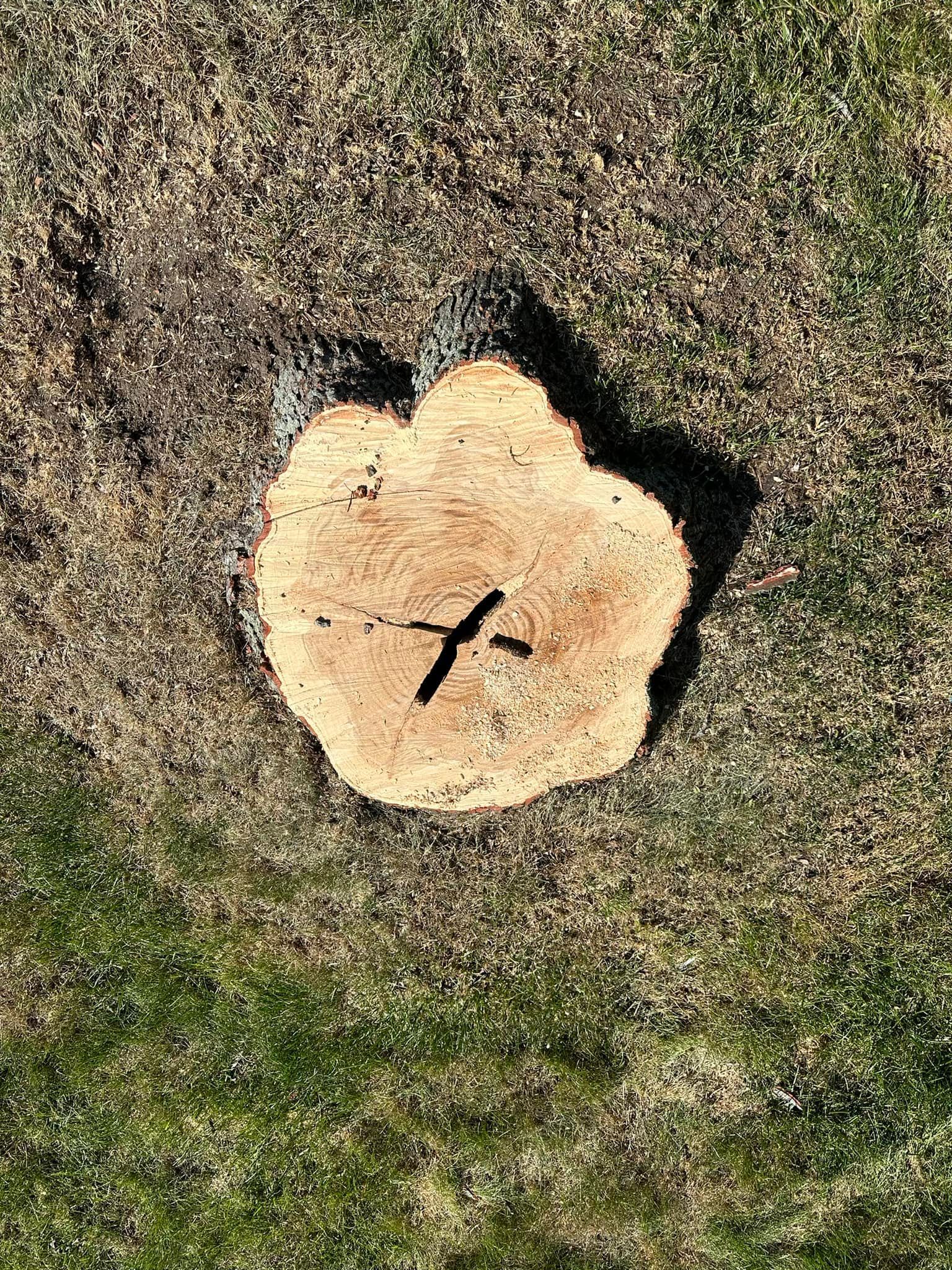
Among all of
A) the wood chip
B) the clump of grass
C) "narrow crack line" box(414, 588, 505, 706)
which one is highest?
the clump of grass

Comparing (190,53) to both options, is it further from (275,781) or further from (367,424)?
(275,781)

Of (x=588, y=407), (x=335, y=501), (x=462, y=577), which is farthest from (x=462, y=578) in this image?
(x=588, y=407)

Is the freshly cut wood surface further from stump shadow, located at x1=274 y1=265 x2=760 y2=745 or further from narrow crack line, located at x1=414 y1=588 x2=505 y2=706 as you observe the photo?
stump shadow, located at x1=274 y1=265 x2=760 y2=745

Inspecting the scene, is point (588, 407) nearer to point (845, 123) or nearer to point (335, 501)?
point (335, 501)

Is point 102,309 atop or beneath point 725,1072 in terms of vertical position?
atop

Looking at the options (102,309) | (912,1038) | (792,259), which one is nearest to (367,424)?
(102,309)

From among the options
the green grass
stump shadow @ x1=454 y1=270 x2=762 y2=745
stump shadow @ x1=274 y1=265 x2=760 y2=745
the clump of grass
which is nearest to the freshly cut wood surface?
stump shadow @ x1=274 y1=265 x2=760 y2=745

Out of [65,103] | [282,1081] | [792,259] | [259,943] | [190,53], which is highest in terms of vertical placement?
[792,259]

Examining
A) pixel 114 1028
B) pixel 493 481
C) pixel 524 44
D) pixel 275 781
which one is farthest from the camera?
pixel 114 1028
